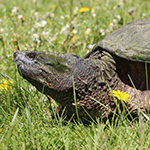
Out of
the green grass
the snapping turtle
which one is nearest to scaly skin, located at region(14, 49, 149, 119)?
the snapping turtle

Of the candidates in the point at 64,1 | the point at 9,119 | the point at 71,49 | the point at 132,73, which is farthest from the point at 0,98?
the point at 64,1

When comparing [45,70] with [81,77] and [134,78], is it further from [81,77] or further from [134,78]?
[134,78]

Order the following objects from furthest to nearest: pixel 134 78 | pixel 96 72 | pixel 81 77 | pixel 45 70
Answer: pixel 134 78 → pixel 96 72 → pixel 81 77 → pixel 45 70

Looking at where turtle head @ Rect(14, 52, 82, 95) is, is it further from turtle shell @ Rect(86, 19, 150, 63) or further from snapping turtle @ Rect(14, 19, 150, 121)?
turtle shell @ Rect(86, 19, 150, 63)

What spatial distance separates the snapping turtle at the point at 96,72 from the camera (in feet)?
5.89

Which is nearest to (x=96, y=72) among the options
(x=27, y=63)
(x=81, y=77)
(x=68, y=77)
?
(x=81, y=77)

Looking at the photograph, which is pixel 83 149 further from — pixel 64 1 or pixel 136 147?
pixel 64 1

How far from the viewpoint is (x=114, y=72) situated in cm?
210

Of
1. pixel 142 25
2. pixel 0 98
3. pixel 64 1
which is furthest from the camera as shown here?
pixel 64 1

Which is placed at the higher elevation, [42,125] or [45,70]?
[45,70]

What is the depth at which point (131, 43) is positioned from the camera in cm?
206

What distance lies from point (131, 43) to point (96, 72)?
0.41m

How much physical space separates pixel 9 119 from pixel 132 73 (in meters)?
1.14

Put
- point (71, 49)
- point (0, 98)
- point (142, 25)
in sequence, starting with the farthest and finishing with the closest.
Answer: point (71, 49) < point (142, 25) < point (0, 98)
